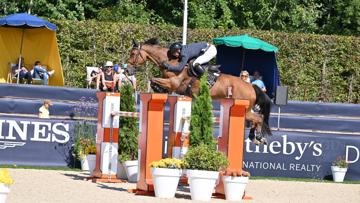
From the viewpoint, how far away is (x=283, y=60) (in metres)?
29.6

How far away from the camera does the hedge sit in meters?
28.8

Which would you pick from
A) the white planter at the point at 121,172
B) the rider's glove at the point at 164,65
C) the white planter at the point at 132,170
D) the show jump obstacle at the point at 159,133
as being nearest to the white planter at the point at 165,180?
the show jump obstacle at the point at 159,133

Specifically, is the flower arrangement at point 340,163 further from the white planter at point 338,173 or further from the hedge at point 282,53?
the hedge at point 282,53

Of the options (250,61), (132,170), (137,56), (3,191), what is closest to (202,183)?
(132,170)

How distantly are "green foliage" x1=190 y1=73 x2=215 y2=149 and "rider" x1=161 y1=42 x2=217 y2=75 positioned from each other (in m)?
3.22

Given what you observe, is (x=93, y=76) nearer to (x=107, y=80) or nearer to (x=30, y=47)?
(x=107, y=80)

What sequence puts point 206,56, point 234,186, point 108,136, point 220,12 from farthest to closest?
point 220,12, point 206,56, point 108,136, point 234,186

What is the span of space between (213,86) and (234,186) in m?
5.22

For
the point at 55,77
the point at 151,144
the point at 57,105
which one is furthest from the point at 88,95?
the point at 151,144

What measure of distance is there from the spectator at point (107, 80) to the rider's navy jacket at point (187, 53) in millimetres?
4987

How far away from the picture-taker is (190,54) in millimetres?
19422

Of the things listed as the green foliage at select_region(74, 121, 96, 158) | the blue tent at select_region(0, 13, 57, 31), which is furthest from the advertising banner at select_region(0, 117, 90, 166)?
the blue tent at select_region(0, 13, 57, 31)

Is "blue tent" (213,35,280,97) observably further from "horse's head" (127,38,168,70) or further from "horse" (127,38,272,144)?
"horse's head" (127,38,168,70)

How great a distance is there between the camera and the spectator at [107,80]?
80.1ft
